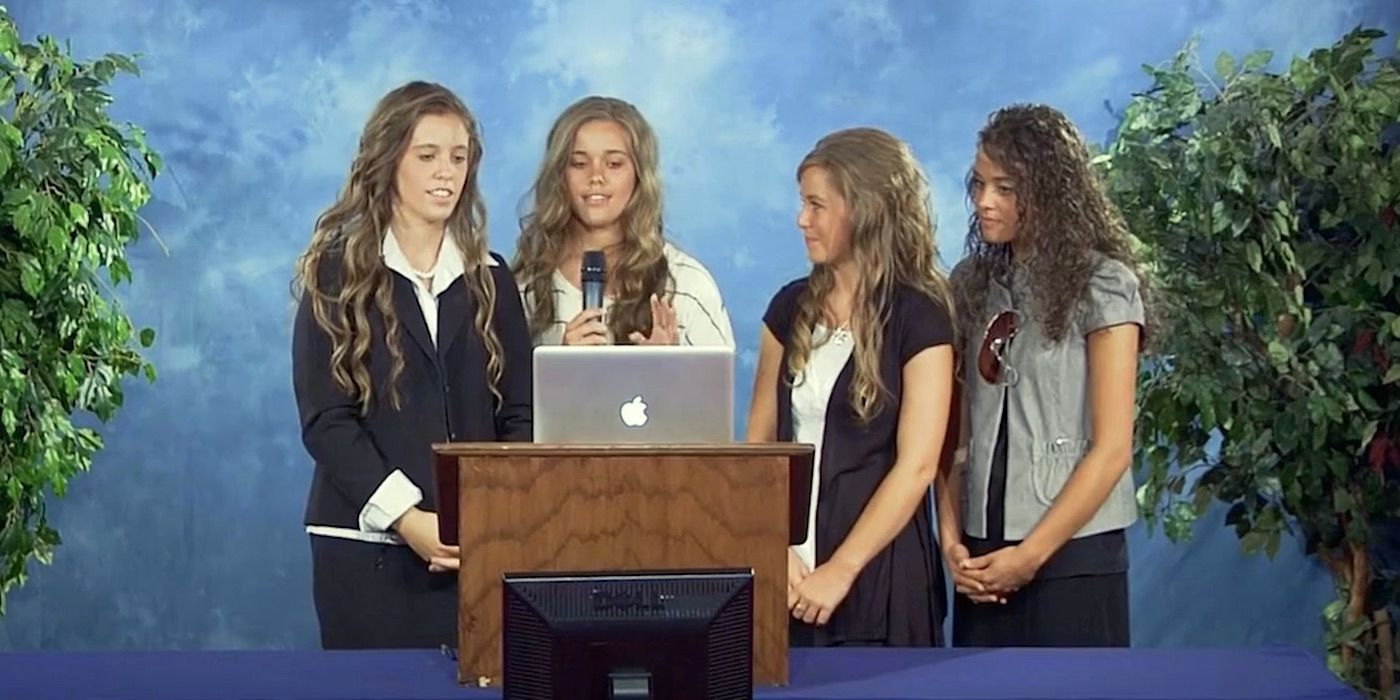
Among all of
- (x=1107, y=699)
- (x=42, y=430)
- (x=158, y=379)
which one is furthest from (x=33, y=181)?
(x=1107, y=699)

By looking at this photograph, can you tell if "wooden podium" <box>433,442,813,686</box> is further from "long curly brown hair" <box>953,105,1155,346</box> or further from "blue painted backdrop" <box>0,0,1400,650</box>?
"blue painted backdrop" <box>0,0,1400,650</box>

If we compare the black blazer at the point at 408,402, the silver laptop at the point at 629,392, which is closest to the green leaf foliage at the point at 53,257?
the black blazer at the point at 408,402

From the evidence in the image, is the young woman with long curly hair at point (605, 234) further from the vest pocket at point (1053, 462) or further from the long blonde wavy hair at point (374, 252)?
the vest pocket at point (1053, 462)

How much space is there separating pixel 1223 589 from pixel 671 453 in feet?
9.91

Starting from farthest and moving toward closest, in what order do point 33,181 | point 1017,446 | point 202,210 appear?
point 202,210, point 33,181, point 1017,446

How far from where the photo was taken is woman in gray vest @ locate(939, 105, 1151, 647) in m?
3.43

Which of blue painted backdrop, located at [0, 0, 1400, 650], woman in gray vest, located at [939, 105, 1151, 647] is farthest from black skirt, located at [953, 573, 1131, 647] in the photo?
blue painted backdrop, located at [0, 0, 1400, 650]

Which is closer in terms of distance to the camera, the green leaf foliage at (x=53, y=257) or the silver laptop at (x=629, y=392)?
the silver laptop at (x=629, y=392)

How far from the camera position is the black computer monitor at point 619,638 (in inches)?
90.1

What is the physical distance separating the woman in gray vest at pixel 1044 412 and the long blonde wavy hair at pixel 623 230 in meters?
0.65

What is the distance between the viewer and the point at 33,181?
4082 mm

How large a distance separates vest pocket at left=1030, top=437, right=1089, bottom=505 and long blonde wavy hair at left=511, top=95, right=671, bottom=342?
0.83 metres

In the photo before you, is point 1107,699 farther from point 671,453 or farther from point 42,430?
point 42,430

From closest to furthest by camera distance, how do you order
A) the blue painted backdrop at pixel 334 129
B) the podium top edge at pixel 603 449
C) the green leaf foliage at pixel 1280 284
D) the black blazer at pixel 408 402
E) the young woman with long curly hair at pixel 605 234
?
the podium top edge at pixel 603 449 < the black blazer at pixel 408 402 < the young woman with long curly hair at pixel 605 234 < the green leaf foliage at pixel 1280 284 < the blue painted backdrop at pixel 334 129
